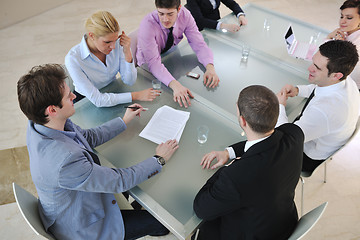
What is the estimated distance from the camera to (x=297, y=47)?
257 centimetres

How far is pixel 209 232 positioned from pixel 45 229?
2.96 ft

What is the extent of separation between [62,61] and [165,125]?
2596mm

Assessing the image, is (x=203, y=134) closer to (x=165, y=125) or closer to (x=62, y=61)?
(x=165, y=125)

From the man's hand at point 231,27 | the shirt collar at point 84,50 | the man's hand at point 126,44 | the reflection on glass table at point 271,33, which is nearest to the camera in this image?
the shirt collar at point 84,50

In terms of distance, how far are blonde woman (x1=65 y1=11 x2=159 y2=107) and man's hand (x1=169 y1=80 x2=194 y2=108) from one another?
138 mm

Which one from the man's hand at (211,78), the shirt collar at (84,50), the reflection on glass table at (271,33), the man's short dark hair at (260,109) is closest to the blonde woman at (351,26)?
the reflection on glass table at (271,33)

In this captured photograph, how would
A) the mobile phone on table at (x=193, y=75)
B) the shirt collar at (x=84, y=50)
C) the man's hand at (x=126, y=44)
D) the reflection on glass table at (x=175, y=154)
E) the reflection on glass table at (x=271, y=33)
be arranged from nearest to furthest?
the reflection on glass table at (x=175, y=154), the shirt collar at (x=84, y=50), the man's hand at (x=126, y=44), the mobile phone on table at (x=193, y=75), the reflection on glass table at (x=271, y=33)

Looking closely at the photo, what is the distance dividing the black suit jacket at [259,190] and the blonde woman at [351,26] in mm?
1600

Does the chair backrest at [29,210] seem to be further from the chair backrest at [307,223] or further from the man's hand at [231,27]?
the man's hand at [231,27]

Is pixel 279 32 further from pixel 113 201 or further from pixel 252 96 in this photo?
pixel 113 201

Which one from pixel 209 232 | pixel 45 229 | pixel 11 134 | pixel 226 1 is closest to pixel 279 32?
pixel 226 1

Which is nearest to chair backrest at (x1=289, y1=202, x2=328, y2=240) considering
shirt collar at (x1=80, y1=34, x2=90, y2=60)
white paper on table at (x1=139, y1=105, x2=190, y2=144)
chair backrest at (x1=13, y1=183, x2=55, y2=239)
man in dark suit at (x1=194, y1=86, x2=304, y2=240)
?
man in dark suit at (x1=194, y1=86, x2=304, y2=240)

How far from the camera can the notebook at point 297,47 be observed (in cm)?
248

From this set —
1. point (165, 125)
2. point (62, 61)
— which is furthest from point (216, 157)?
point (62, 61)
